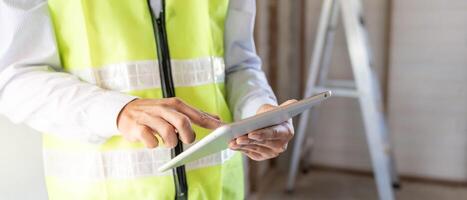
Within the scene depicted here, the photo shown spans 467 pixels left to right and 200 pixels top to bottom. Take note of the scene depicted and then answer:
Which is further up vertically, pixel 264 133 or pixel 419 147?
pixel 264 133

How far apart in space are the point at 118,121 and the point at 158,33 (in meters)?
0.22

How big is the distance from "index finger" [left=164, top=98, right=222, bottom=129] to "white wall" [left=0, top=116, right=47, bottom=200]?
49 centimetres

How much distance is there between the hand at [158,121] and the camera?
573mm

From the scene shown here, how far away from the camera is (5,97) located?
682mm

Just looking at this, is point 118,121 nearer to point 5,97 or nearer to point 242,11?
point 5,97

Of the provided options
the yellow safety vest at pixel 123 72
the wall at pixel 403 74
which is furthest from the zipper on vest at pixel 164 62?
the wall at pixel 403 74

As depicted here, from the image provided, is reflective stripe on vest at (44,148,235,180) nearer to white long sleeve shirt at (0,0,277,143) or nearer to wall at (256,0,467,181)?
white long sleeve shirt at (0,0,277,143)

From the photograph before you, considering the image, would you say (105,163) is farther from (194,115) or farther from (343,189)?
(343,189)

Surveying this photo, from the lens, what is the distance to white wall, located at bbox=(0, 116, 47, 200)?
0.91 meters

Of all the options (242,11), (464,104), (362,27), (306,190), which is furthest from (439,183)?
(242,11)

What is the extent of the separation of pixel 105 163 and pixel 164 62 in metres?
0.20

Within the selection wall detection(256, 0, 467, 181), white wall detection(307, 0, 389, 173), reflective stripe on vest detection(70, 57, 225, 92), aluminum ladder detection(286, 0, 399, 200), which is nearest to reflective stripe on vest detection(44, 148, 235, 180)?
reflective stripe on vest detection(70, 57, 225, 92)

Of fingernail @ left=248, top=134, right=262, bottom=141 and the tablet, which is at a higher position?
the tablet

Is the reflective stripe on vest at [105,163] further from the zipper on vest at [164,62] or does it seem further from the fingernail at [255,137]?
the fingernail at [255,137]
